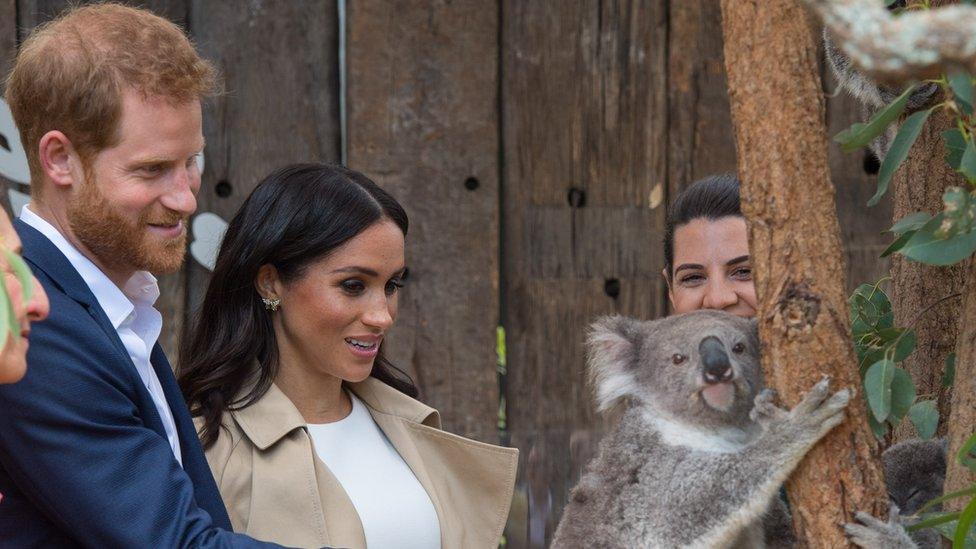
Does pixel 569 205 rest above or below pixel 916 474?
above

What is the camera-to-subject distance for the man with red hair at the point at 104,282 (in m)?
1.69

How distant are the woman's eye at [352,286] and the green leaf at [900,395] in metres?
1.22

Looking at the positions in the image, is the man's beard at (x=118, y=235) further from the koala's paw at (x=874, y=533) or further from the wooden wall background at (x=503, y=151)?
the wooden wall background at (x=503, y=151)

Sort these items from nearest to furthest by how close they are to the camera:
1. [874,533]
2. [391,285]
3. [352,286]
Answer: [874,533], [352,286], [391,285]

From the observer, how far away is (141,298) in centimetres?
212

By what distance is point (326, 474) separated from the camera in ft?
8.23

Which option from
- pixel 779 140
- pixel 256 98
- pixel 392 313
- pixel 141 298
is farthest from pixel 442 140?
pixel 779 140

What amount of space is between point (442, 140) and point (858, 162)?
1467mm

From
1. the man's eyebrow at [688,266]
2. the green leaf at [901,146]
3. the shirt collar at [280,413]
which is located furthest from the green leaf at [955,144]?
the shirt collar at [280,413]

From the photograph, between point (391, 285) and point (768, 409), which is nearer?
point (768, 409)

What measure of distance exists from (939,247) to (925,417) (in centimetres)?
40

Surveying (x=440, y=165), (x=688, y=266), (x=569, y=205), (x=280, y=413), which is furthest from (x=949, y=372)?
(x=440, y=165)

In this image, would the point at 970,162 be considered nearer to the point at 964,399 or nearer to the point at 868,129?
the point at 868,129

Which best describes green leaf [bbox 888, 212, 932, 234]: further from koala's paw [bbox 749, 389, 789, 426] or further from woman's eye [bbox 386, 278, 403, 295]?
woman's eye [bbox 386, 278, 403, 295]
